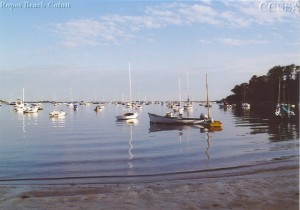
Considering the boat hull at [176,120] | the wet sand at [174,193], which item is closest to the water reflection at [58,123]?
the boat hull at [176,120]

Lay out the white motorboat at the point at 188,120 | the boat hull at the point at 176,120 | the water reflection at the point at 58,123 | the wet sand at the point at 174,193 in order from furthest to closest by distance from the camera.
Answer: the water reflection at the point at 58,123
the boat hull at the point at 176,120
the white motorboat at the point at 188,120
the wet sand at the point at 174,193

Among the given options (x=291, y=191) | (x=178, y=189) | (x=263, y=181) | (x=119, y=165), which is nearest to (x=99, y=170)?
(x=119, y=165)

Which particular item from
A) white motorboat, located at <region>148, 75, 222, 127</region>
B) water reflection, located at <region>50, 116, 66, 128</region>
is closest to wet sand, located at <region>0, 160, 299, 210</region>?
white motorboat, located at <region>148, 75, 222, 127</region>

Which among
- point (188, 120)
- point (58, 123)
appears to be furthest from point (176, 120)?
point (58, 123)

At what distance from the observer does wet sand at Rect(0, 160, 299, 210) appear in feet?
45.7

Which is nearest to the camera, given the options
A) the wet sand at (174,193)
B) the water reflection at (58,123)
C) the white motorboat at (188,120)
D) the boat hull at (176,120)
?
the wet sand at (174,193)

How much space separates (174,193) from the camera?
16.0 meters

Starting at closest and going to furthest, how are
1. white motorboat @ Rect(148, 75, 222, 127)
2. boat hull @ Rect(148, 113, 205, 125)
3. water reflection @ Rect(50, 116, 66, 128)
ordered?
white motorboat @ Rect(148, 75, 222, 127) < boat hull @ Rect(148, 113, 205, 125) < water reflection @ Rect(50, 116, 66, 128)

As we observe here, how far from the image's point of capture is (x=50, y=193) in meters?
17.0

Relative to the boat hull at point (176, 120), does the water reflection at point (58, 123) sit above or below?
below

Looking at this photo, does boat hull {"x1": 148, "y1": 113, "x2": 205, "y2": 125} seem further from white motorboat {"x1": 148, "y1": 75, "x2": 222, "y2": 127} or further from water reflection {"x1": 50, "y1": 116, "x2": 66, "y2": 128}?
water reflection {"x1": 50, "y1": 116, "x2": 66, "y2": 128}

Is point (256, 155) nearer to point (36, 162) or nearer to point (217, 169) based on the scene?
point (217, 169)

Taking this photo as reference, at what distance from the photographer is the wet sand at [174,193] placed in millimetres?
13922

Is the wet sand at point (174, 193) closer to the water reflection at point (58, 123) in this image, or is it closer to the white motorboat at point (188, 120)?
the white motorboat at point (188, 120)
